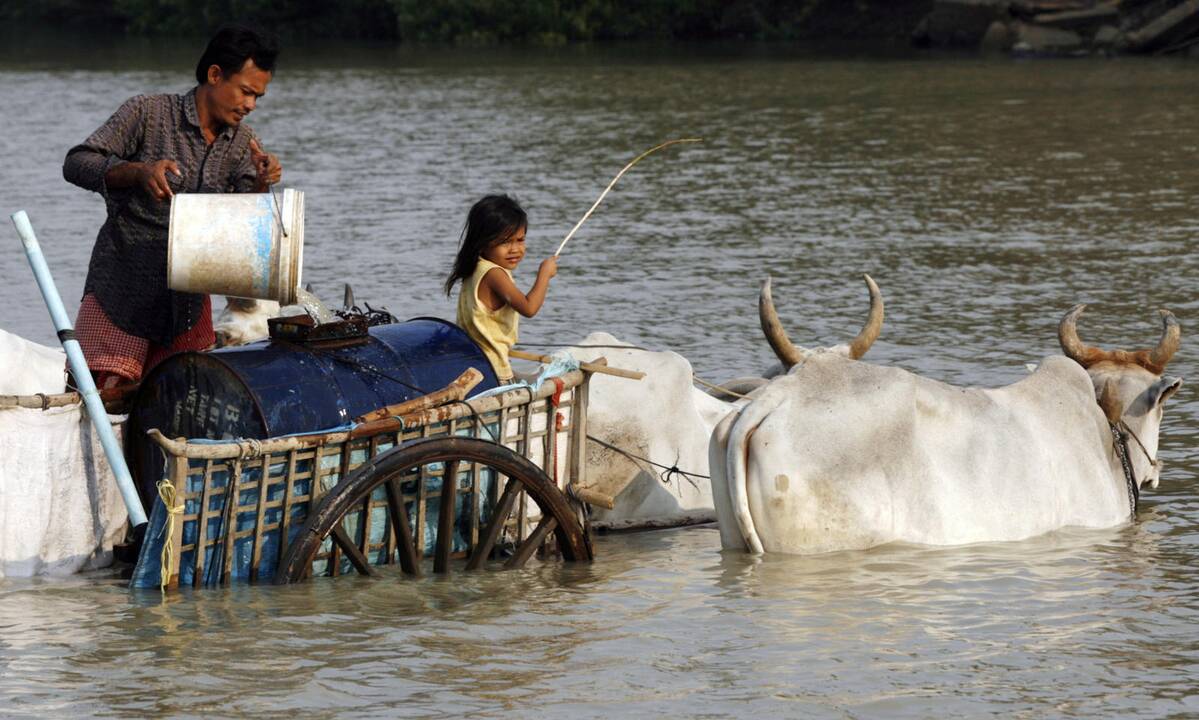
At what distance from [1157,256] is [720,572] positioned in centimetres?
726

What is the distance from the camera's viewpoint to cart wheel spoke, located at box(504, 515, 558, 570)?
6.08 metres

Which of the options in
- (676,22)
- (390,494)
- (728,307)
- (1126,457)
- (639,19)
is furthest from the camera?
(676,22)

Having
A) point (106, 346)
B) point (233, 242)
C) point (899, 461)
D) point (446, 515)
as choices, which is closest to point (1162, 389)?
point (899, 461)

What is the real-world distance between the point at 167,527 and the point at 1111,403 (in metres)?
3.57

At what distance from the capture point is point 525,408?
19.9 ft

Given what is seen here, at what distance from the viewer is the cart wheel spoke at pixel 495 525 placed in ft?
19.4

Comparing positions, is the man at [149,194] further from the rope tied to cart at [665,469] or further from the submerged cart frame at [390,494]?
the rope tied to cart at [665,469]

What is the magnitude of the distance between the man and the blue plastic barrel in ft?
0.98

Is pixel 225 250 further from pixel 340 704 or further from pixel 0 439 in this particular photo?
pixel 340 704

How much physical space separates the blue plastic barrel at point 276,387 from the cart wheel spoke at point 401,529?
0.89ft

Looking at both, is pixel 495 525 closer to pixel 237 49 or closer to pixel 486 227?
pixel 486 227

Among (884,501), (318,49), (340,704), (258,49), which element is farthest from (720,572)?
(318,49)

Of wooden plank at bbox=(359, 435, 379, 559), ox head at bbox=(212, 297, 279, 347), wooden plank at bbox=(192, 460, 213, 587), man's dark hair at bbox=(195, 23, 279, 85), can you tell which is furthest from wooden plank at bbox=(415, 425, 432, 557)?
ox head at bbox=(212, 297, 279, 347)

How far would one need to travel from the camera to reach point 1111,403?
6996 mm
